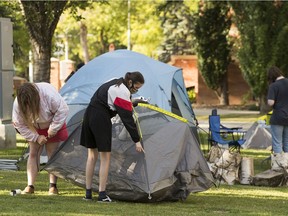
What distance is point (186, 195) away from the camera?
11.2m

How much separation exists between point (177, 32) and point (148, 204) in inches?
1557

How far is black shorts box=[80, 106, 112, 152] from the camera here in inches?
422

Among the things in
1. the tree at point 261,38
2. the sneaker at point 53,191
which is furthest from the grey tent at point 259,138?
the tree at point 261,38

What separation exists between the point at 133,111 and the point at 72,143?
1.02 m

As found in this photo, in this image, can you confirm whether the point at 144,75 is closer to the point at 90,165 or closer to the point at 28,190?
the point at 28,190

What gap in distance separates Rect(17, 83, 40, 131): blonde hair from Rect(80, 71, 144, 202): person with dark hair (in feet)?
2.12

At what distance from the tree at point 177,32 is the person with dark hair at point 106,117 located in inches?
1306

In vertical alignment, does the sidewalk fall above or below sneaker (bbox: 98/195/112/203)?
below

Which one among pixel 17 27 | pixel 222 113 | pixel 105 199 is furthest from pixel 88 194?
pixel 17 27

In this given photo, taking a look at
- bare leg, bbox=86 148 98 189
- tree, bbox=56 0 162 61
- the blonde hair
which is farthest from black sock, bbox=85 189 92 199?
tree, bbox=56 0 162 61

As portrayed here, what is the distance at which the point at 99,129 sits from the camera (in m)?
10.7

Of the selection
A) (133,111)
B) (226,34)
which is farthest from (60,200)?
(226,34)

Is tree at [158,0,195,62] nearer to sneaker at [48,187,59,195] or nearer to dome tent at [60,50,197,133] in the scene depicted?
dome tent at [60,50,197,133]

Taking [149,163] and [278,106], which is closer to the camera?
[149,163]
